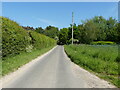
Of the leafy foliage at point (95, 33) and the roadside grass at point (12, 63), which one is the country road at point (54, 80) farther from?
the leafy foliage at point (95, 33)

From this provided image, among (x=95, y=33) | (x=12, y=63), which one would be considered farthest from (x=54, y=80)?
(x=95, y=33)

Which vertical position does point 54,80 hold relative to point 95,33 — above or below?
below

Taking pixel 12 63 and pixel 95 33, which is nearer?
pixel 12 63

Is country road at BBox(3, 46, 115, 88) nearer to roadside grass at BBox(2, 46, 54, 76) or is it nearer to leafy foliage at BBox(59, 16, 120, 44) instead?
roadside grass at BBox(2, 46, 54, 76)

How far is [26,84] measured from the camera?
6121mm

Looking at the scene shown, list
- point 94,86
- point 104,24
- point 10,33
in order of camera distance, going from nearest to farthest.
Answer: point 94,86
point 10,33
point 104,24

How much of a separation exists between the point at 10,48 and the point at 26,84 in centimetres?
688

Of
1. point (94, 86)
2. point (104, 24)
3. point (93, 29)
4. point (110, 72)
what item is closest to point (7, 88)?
point (94, 86)

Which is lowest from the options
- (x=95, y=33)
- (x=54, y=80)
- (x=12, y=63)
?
(x=54, y=80)

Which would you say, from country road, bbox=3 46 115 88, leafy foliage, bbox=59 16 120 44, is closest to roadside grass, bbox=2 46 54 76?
country road, bbox=3 46 115 88

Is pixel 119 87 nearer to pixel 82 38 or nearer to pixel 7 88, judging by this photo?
pixel 7 88

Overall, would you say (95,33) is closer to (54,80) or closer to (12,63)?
(12,63)

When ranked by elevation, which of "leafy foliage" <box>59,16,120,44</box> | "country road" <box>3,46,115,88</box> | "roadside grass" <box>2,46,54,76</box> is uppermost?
"leafy foliage" <box>59,16,120,44</box>

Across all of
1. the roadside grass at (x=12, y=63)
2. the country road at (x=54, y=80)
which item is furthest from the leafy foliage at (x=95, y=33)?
the country road at (x=54, y=80)
